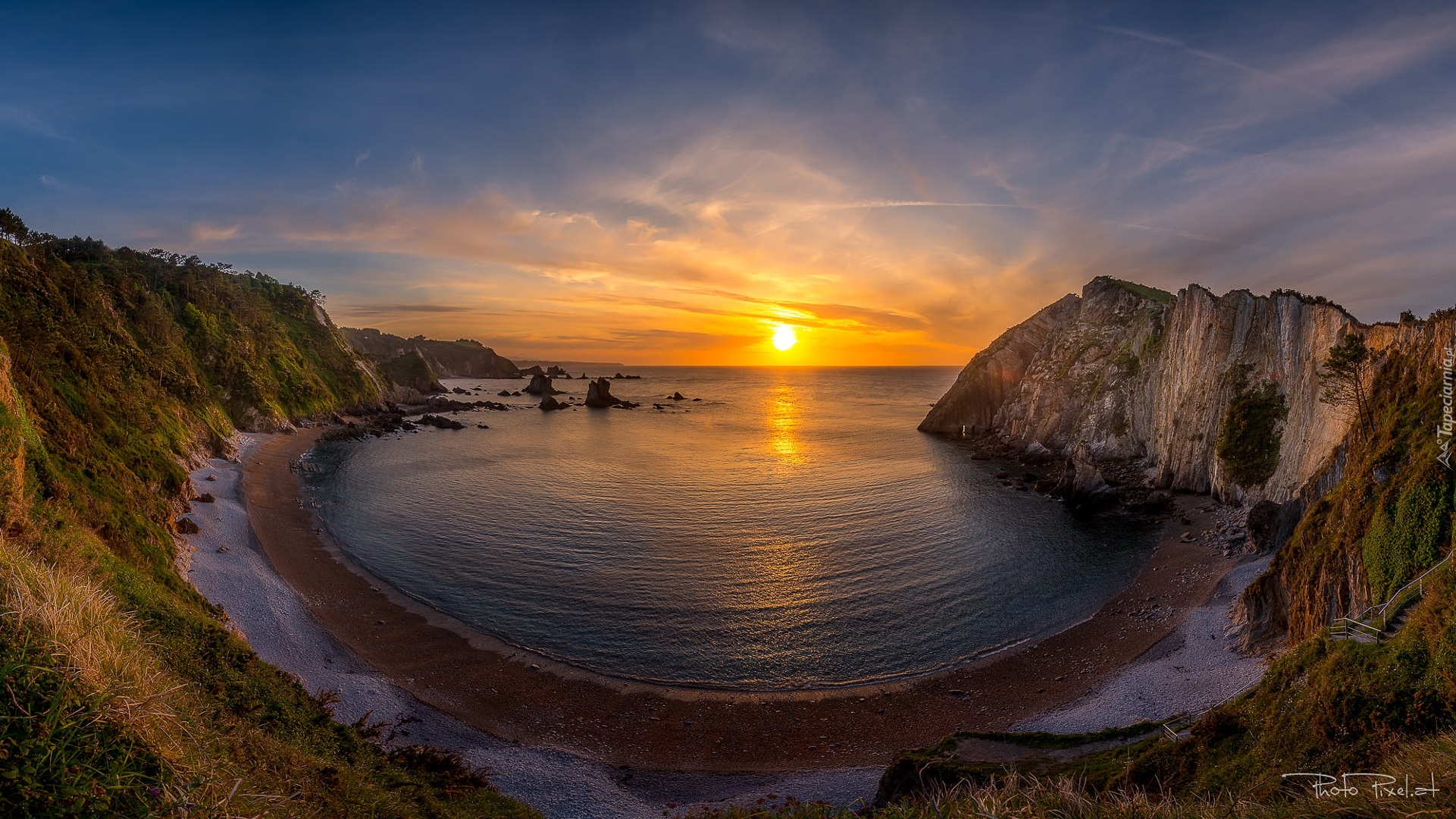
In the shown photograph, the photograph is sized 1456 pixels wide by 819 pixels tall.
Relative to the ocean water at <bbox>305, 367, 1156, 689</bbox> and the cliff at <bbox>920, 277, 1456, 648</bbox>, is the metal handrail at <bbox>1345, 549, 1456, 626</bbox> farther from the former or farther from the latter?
the ocean water at <bbox>305, 367, 1156, 689</bbox>

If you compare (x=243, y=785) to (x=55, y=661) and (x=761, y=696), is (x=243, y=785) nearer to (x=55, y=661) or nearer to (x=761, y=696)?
(x=55, y=661)

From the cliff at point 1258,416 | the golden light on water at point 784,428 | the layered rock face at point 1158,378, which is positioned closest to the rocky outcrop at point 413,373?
the golden light on water at point 784,428

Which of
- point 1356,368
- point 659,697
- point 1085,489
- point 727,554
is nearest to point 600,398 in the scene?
point 727,554

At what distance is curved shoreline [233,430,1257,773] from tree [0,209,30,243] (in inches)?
1847

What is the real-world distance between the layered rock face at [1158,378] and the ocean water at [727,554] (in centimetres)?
1049

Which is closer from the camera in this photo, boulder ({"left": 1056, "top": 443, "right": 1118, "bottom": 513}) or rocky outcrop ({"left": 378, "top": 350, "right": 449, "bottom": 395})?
boulder ({"left": 1056, "top": 443, "right": 1118, "bottom": 513})

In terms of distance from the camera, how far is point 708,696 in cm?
2295

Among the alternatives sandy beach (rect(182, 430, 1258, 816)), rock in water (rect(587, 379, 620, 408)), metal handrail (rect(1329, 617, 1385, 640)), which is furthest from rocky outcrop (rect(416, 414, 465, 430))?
metal handrail (rect(1329, 617, 1385, 640))

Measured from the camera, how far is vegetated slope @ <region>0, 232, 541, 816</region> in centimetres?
526

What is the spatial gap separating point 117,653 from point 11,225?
70.3m

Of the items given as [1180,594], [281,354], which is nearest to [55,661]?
[1180,594]

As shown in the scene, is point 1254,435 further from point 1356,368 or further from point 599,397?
point 599,397

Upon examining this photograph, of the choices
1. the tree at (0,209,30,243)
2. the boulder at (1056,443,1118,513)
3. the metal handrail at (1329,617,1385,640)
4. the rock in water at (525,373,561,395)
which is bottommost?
the boulder at (1056,443,1118,513)

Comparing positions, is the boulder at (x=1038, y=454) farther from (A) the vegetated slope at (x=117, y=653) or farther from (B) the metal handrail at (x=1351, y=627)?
(A) the vegetated slope at (x=117, y=653)
